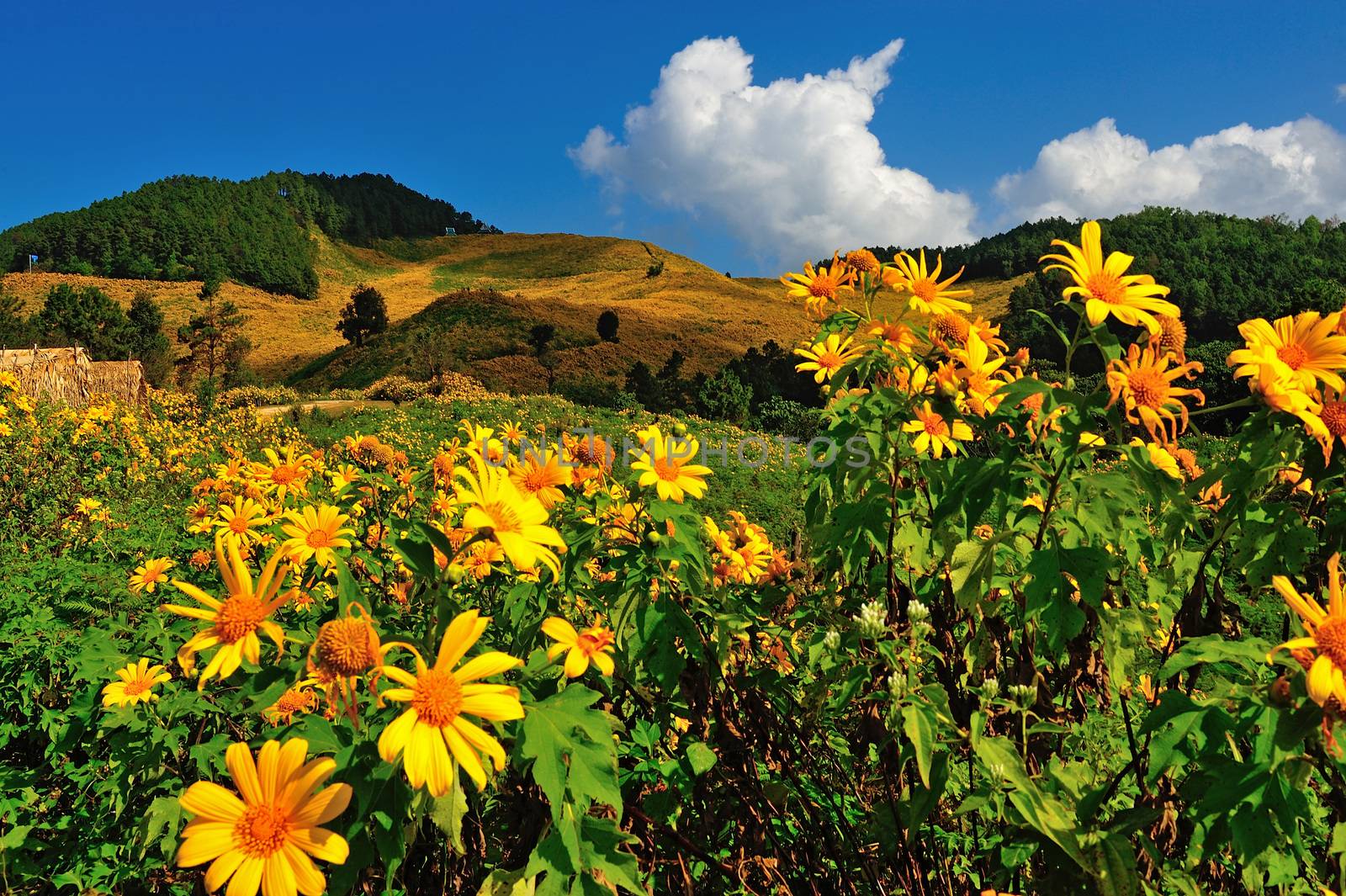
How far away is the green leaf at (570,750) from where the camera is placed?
95 centimetres

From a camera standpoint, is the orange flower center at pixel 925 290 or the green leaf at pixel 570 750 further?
the orange flower center at pixel 925 290

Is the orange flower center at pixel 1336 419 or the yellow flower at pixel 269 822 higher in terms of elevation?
the orange flower center at pixel 1336 419

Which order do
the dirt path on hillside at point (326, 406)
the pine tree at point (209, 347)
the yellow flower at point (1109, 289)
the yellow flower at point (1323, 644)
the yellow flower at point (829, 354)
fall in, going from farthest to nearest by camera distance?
the pine tree at point (209, 347) → the dirt path on hillside at point (326, 406) → the yellow flower at point (829, 354) → the yellow flower at point (1109, 289) → the yellow flower at point (1323, 644)

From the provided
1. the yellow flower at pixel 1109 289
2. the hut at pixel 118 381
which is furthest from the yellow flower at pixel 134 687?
the hut at pixel 118 381

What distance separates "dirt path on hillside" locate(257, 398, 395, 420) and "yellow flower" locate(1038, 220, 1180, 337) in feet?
55.0

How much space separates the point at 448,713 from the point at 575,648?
36cm

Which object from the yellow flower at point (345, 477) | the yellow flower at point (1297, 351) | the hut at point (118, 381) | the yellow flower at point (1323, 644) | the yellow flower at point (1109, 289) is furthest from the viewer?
the hut at point (118, 381)

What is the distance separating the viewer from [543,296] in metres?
61.8

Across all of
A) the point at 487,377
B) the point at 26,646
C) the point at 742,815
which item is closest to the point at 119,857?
the point at 26,646

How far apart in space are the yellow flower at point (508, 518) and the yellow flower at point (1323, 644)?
1002 millimetres

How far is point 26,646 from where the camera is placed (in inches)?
116

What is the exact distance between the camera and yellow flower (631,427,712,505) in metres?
1.67

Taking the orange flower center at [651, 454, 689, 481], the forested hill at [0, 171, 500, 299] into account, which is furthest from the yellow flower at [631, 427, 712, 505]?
the forested hill at [0, 171, 500, 299]

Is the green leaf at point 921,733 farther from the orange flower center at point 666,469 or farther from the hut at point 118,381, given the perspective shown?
the hut at point 118,381
